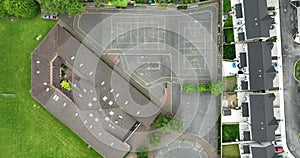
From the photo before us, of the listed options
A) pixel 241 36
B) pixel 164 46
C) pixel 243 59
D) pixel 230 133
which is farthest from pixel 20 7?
pixel 230 133

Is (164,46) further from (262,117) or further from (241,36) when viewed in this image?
(262,117)

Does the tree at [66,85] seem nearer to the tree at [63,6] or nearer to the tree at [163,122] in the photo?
the tree at [63,6]

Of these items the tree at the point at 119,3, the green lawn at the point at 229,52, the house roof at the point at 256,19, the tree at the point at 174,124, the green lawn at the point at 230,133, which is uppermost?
the tree at the point at 119,3

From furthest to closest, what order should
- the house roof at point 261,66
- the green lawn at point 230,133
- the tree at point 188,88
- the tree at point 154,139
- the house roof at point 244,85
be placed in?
the green lawn at point 230,133, the house roof at point 244,85, the tree at point 154,139, the tree at point 188,88, the house roof at point 261,66

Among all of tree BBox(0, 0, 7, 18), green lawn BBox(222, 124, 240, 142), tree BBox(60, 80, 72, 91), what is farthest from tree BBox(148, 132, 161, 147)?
tree BBox(0, 0, 7, 18)

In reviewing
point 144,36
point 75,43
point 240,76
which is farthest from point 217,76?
point 75,43

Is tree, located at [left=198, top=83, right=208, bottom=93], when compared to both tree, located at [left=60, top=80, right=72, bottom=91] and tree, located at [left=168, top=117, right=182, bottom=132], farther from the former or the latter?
tree, located at [left=60, top=80, right=72, bottom=91]

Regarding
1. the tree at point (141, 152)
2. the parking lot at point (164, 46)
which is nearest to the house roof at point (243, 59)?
the parking lot at point (164, 46)

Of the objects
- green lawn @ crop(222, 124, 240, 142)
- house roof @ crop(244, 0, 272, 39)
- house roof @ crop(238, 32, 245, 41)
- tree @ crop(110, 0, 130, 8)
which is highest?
tree @ crop(110, 0, 130, 8)
